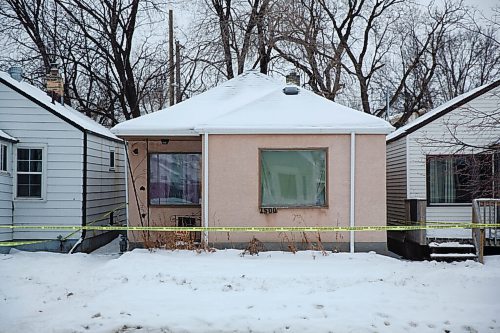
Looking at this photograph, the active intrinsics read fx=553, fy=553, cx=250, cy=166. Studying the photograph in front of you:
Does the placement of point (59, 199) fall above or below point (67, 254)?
above

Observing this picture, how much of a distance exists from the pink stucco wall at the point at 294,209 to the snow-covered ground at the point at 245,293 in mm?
793

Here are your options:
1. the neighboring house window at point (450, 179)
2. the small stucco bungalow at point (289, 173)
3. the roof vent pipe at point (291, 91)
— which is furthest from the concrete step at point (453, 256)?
the roof vent pipe at point (291, 91)

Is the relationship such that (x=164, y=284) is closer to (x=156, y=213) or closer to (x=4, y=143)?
(x=156, y=213)

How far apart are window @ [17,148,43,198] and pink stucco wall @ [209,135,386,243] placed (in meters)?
4.86

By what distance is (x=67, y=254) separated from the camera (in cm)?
1388

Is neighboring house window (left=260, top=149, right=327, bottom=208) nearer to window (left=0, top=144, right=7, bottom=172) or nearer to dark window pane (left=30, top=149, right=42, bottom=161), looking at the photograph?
dark window pane (left=30, top=149, right=42, bottom=161)

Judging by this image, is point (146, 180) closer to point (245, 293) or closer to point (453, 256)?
point (245, 293)

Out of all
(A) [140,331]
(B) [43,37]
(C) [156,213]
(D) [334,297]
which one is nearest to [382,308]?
(D) [334,297]

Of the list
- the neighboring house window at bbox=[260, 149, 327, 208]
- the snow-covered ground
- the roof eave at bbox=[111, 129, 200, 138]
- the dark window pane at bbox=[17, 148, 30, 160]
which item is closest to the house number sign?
the neighboring house window at bbox=[260, 149, 327, 208]

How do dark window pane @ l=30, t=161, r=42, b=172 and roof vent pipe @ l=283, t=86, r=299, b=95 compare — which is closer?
dark window pane @ l=30, t=161, r=42, b=172

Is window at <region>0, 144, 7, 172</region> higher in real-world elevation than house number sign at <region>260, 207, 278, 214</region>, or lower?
higher

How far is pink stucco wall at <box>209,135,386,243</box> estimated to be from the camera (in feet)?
43.8

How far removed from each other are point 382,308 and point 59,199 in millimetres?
9507

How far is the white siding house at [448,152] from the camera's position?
15.9m
